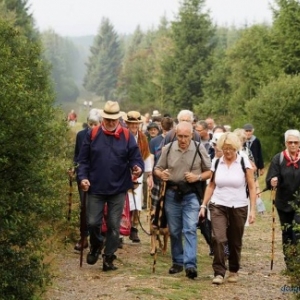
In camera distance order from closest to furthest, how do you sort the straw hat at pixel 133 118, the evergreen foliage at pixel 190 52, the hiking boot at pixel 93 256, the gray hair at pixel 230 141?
the gray hair at pixel 230 141 < the hiking boot at pixel 93 256 < the straw hat at pixel 133 118 < the evergreen foliage at pixel 190 52

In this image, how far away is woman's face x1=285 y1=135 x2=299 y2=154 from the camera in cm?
945

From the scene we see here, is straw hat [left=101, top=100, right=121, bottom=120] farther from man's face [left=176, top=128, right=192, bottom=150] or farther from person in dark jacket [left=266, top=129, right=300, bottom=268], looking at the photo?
person in dark jacket [left=266, top=129, right=300, bottom=268]

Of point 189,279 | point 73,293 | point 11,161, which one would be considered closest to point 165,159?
point 189,279

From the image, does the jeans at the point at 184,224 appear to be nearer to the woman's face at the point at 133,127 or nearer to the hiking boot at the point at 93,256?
the hiking boot at the point at 93,256

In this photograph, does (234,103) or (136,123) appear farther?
(234,103)

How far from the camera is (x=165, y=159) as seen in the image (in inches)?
375

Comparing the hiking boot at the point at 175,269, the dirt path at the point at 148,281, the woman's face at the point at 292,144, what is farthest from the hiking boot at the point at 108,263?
the woman's face at the point at 292,144

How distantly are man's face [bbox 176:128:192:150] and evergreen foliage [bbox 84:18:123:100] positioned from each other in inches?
4686

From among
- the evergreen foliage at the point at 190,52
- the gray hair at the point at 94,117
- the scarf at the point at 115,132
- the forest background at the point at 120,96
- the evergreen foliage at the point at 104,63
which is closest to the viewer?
the forest background at the point at 120,96

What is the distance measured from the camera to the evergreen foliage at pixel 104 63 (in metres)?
130

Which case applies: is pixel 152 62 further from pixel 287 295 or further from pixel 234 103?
pixel 287 295

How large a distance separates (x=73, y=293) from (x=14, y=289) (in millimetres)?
1818

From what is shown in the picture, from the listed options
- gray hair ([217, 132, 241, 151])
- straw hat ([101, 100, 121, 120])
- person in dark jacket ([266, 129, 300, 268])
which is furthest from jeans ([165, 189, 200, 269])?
straw hat ([101, 100, 121, 120])

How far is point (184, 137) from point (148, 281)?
1.82 meters
